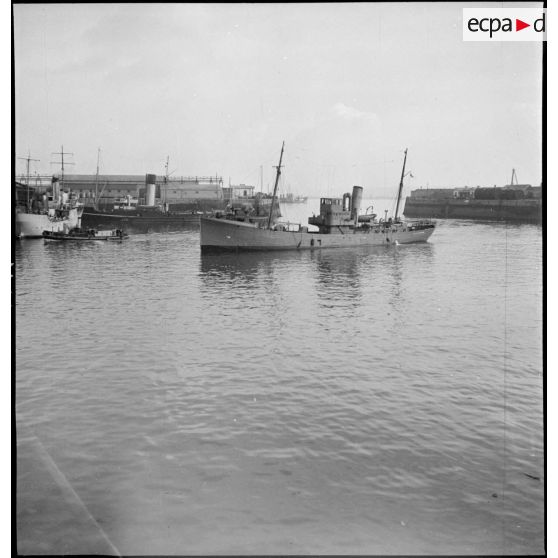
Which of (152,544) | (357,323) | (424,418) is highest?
(357,323)

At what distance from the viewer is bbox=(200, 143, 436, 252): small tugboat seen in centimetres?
3853

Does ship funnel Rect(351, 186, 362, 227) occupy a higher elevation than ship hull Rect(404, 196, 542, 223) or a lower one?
lower

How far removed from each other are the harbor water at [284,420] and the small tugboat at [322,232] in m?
16.6

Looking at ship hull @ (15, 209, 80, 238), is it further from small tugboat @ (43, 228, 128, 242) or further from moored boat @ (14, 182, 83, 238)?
small tugboat @ (43, 228, 128, 242)

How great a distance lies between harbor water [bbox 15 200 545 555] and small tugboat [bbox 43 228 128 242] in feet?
58.9

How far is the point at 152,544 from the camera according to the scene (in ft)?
23.3

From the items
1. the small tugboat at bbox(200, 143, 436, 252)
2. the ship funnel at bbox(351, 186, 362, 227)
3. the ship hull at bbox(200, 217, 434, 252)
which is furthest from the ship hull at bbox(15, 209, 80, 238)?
the ship funnel at bbox(351, 186, 362, 227)

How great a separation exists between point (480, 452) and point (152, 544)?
18.9ft

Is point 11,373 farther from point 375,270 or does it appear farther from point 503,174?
point 375,270

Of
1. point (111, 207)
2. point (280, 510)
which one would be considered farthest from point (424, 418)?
point (111, 207)

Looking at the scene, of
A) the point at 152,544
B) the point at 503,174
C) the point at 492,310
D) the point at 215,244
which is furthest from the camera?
the point at 215,244

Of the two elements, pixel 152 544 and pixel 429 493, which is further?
pixel 429 493

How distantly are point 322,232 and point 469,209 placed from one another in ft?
155

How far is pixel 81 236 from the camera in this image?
39312mm
